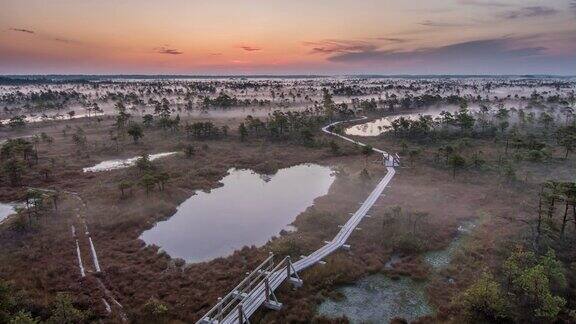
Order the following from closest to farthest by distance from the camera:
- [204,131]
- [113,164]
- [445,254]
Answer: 1. [445,254]
2. [113,164]
3. [204,131]

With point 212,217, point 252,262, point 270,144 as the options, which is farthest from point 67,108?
point 252,262

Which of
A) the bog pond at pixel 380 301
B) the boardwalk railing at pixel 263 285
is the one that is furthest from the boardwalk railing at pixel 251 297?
the bog pond at pixel 380 301

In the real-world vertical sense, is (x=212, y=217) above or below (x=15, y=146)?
below

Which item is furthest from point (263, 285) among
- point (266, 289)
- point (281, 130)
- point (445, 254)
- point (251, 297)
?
point (281, 130)

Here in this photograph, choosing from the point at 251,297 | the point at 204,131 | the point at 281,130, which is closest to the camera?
the point at 251,297

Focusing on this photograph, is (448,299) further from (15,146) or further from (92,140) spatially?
(92,140)

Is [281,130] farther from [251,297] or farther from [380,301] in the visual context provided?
[251,297]
